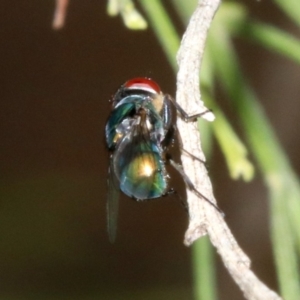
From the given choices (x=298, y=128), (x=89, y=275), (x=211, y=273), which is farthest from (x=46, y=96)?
(x=211, y=273)

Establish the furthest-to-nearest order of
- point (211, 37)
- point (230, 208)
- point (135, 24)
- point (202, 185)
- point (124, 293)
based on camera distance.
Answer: point (230, 208)
point (124, 293)
point (211, 37)
point (135, 24)
point (202, 185)

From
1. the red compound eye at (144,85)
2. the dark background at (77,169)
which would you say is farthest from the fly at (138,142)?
the dark background at (77,169)

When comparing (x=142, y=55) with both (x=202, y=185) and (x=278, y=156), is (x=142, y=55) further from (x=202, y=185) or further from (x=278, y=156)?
(x=202, y=185)

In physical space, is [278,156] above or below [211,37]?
below

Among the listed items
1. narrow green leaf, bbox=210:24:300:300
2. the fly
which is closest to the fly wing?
the fly

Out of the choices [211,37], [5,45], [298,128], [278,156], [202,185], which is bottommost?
[202,185]

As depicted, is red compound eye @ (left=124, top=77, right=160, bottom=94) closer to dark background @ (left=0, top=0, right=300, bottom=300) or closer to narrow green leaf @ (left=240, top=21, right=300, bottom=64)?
narrow green leaf @ (left=240, top=21, right=300, bottom=64)

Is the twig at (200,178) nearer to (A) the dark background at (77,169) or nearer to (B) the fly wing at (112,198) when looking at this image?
(B) the fly wing at (112,198)
